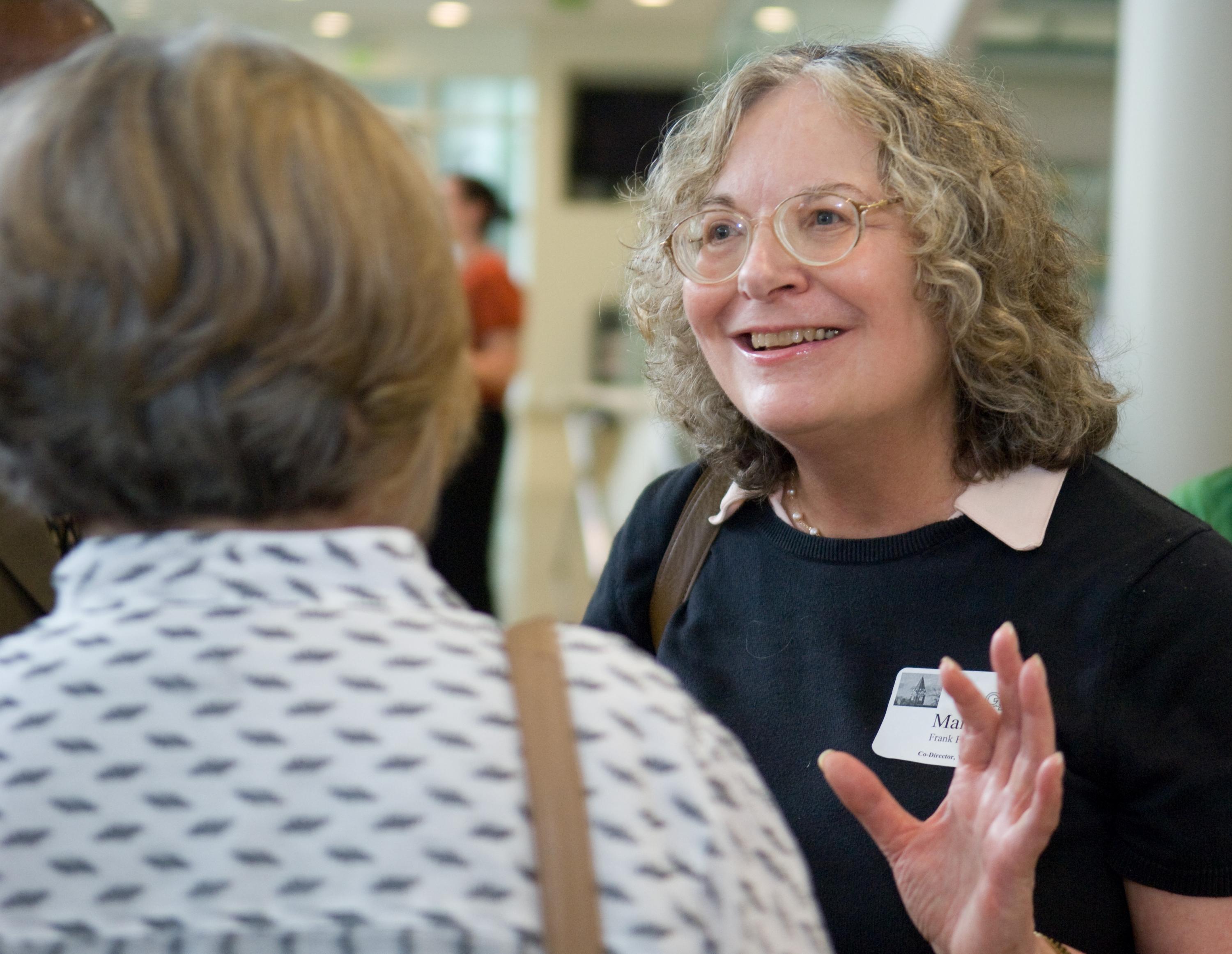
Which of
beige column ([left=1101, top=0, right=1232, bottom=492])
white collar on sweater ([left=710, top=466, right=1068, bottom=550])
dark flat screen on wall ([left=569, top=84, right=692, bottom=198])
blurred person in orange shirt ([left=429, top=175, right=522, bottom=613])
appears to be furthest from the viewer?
dark flat screen on wall ([left=569, top=84, right=692, bottom=198])

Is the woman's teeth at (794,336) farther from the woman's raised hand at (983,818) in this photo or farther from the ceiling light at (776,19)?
the ceiling light at (776,19)

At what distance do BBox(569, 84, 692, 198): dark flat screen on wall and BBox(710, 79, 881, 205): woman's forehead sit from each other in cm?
942

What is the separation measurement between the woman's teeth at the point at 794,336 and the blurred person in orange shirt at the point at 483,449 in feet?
10.6

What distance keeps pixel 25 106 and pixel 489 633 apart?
430 millimetres

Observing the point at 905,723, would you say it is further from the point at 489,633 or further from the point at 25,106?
the point at 25,106

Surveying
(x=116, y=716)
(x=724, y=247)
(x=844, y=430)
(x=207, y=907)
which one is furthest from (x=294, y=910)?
(x=724, y=247)

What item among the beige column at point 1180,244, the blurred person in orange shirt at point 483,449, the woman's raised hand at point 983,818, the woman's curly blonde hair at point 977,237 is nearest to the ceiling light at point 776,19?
the blurred person in orange shirt at point 483,449

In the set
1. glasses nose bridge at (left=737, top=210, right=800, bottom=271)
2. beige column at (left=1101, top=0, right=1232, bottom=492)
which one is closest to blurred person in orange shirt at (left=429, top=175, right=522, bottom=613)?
beige column at (left=1101, top=0, right=1232, bottom=492)

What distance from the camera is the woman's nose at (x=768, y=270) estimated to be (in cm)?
160

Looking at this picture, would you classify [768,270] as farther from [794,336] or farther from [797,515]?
[797,515]

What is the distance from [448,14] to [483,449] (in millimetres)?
6573

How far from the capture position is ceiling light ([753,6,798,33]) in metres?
6.14

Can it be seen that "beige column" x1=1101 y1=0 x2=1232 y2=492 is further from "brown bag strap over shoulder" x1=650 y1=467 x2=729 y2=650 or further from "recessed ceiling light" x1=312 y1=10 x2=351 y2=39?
"recessed ceiling light" x1=312 y1=10 x2=351 y2=39

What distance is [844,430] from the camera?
1580 millimetres
